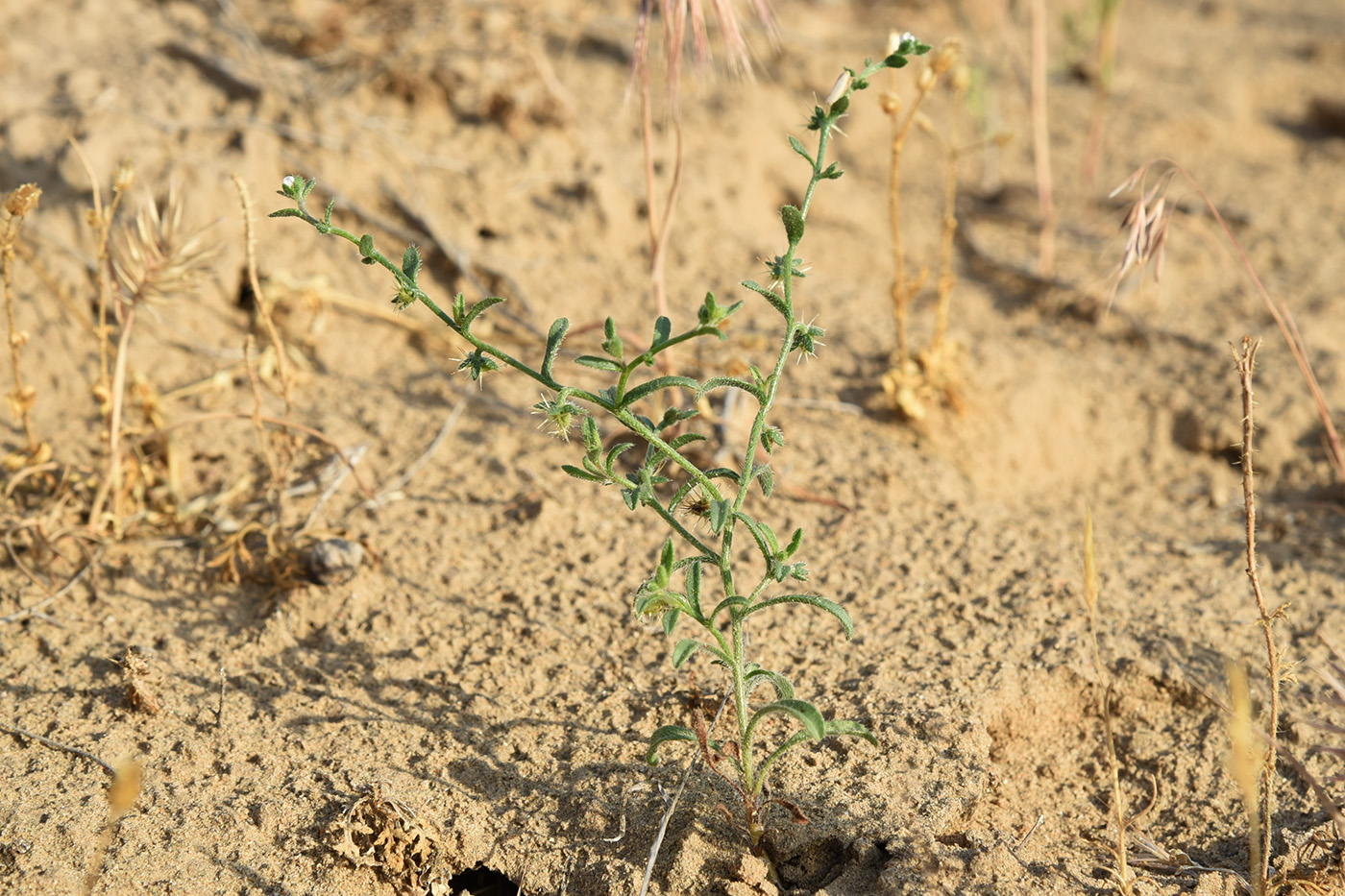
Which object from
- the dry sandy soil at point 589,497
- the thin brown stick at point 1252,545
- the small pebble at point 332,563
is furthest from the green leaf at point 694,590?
the small pebble at point 332,563

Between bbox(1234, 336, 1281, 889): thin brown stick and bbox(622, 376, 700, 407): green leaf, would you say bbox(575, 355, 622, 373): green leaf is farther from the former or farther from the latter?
bbox(1234, 336, 1281, 889): thin brown stick

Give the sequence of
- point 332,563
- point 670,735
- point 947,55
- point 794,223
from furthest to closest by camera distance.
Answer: point 947,55, point 332,563, point 670,735, point 794,223

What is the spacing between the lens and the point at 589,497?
264 cm

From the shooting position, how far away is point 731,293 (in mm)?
3266

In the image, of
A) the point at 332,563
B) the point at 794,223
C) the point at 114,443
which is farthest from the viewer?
the point at 114,443

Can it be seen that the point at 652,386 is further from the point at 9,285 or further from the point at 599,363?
the point at 9,285

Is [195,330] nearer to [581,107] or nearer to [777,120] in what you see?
[581,107]

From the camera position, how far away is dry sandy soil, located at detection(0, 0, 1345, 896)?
1.90 metres

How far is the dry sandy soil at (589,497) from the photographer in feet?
6.24

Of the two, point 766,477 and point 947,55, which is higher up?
point 947,55

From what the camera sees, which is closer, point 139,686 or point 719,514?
point 719,514

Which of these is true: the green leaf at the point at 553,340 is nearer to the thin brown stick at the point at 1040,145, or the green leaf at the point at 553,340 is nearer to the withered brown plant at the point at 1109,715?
the withered brown plant at the point at 1109,715

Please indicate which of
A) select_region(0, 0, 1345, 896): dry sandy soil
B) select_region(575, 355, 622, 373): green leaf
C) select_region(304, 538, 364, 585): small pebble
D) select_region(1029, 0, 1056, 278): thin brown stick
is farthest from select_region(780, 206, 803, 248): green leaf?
select_region(1029, 0, 1056, 278): thin brown stick

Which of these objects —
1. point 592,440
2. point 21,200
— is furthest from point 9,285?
point 592,440
